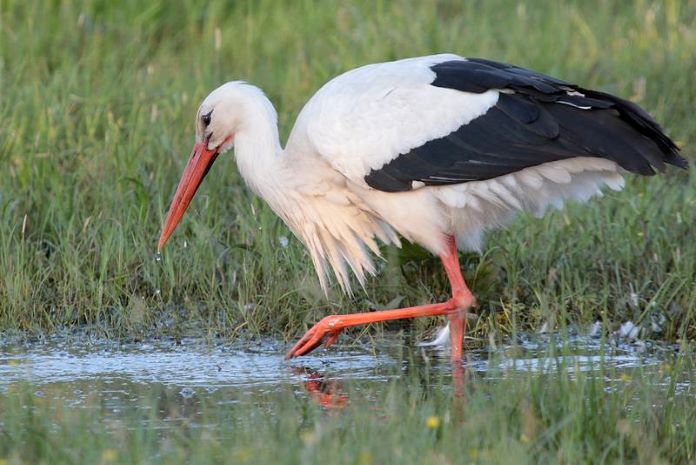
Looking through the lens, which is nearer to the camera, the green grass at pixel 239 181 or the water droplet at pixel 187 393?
the water droplet at pixel 187 393

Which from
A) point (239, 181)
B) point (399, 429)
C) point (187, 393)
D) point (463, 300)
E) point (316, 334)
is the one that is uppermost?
point (239, 181)

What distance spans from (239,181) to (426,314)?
1637mm

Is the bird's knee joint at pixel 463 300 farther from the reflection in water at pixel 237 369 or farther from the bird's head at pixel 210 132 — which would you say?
the bird's head at pixel 210 132

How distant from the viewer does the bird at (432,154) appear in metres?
4.91

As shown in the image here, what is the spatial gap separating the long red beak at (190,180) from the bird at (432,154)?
16 cm

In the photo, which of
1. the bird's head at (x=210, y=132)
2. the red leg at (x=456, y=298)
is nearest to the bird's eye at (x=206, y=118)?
the bird's head at (x=210, y=132)

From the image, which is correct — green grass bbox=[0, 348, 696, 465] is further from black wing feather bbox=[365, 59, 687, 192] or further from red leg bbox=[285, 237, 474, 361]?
black wing feather bbox=[365, 59, 687, 192]

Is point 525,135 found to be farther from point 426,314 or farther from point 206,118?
point 206,118

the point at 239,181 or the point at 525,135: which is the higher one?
the point at 239,181

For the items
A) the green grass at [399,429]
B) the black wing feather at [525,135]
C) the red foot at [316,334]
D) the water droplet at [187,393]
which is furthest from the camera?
the red foot at [316,334]

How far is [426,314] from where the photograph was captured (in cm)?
527

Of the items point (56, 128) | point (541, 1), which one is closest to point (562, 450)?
point (56, 128)

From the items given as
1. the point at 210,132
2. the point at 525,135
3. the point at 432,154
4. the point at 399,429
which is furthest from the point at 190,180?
the point at 399,429

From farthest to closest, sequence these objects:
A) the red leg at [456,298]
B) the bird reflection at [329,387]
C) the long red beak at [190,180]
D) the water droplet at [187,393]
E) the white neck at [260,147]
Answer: the long red beak at [190,180] < the white neck at [260,147] < the red leg at [456,298] < the water droplet at [187,393] < the bird reflection at [329,387]
